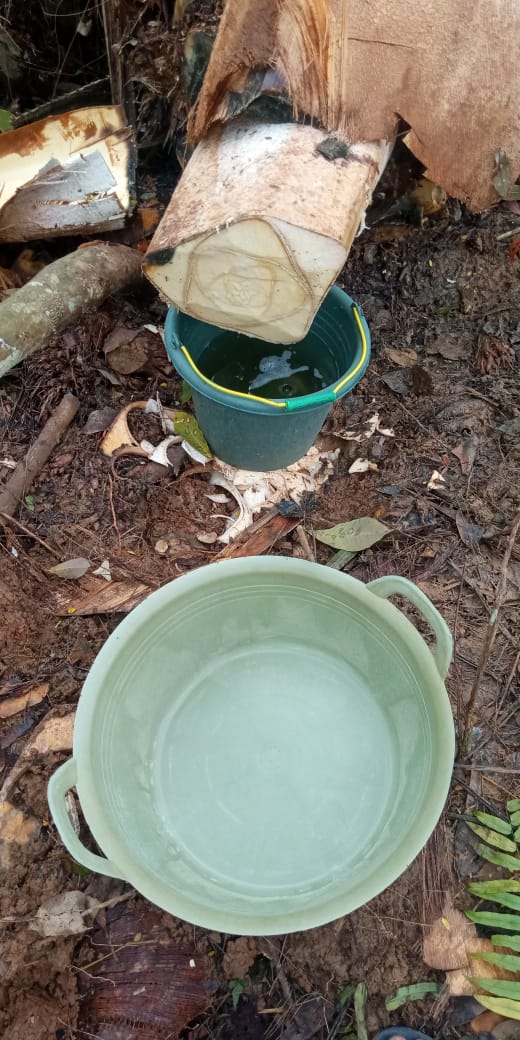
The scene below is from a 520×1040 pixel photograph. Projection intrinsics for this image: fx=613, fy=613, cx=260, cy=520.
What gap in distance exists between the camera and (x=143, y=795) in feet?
4.94

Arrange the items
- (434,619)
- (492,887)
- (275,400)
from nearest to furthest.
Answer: (434,619) < (492,887) < (275,400)

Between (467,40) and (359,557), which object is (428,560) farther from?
(467,40)

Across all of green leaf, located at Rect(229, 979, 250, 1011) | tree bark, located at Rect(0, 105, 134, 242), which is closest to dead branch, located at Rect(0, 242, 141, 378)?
tree bark, located at Rect(0, 105, 134, 242)

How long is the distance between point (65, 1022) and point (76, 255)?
93.2 inches

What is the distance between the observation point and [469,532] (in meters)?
2.10

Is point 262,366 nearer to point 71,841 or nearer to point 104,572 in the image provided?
point 104,572

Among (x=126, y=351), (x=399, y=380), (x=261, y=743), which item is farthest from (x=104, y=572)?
(x=399, y=380)

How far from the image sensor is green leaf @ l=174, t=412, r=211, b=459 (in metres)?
2.19

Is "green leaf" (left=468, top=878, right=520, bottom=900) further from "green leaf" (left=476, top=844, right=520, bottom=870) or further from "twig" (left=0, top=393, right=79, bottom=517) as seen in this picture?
"twig" (left=0, top=393, right=79, bottom=517)

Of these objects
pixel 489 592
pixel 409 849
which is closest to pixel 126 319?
pixel 489 592

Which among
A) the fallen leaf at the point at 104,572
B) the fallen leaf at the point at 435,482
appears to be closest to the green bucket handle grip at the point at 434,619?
the fallen leaf at the point at 435,482

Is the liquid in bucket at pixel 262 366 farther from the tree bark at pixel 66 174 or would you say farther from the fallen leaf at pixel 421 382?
the tree bark at pixel 66 174

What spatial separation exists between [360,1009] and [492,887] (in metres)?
0.44

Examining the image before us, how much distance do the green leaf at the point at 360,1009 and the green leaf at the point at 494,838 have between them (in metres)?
0.47
